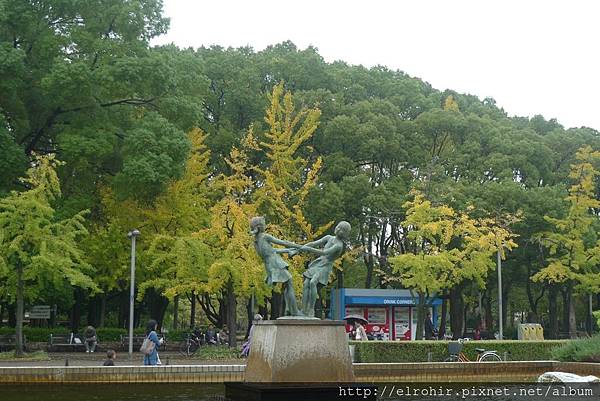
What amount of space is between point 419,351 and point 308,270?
9945 mm

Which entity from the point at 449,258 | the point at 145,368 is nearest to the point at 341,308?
the point at 449,258

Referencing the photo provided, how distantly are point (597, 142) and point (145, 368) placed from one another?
33641mm

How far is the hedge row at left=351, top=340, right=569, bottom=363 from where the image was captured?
23.4 m

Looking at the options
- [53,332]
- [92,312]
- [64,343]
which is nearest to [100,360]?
[64,343]

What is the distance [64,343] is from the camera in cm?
3173

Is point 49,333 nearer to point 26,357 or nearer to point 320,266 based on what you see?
point 26,357

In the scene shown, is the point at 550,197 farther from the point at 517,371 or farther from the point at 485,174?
the point at 517,371

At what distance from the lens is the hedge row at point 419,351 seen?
23.4 m

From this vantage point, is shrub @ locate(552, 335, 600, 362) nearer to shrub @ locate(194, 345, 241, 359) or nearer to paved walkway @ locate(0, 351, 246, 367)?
paved walkway @ locate(0, 351, 246, 367)

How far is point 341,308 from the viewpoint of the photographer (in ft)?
115

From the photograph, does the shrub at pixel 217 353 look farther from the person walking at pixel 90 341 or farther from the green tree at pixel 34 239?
the person walking at pixel 90 341

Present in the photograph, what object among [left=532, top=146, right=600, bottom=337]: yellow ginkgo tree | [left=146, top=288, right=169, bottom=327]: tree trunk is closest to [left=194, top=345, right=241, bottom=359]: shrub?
[left=146, top=288, right=169, bottom=327]: tree trunk

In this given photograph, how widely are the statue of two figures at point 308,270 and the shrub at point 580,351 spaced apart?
8.88 m

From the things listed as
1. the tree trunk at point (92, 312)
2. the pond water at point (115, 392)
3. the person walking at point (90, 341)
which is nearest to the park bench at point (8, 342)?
the person walking at point (90, 341)
